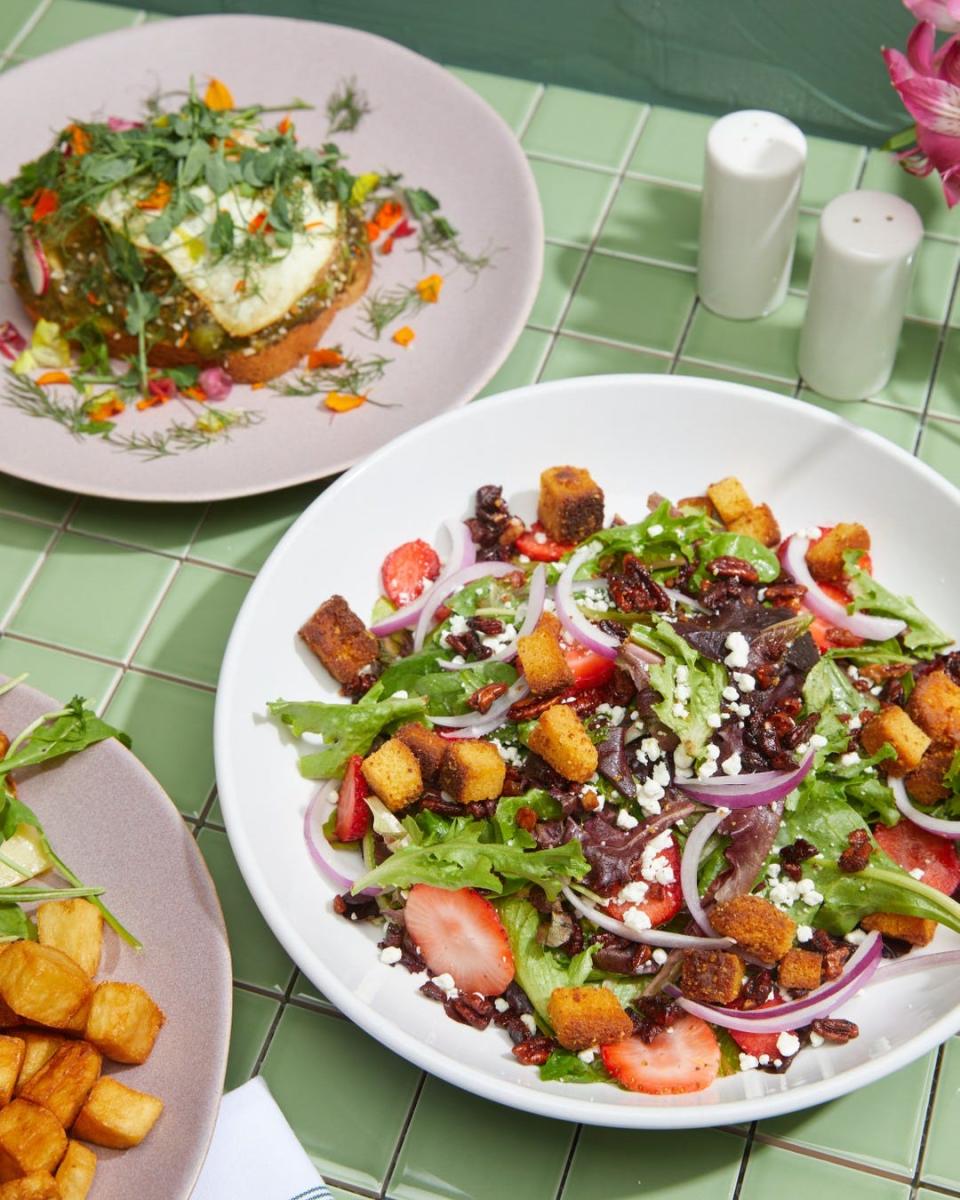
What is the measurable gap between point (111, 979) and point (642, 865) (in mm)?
633

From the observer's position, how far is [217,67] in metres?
2.50

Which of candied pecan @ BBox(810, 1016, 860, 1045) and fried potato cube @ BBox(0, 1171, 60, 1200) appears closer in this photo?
fried potato cube @ BBox(0, 1171, 60, 1200)

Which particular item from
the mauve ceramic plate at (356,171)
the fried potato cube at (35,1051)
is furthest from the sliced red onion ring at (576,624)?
the fried potato cube at (35,1051)

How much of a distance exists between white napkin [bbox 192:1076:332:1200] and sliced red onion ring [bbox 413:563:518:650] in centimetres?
59

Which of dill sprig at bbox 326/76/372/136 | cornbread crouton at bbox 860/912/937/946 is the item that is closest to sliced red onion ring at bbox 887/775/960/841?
cornbread crouton at bbox 860/912/937/946

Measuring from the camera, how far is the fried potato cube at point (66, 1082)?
56.2 inches

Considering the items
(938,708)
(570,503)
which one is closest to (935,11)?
(570,503)

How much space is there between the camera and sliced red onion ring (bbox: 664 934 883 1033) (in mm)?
1474

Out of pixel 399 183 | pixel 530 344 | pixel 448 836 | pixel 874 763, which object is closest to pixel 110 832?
pixel 448 836

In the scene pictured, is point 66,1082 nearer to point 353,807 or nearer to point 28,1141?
point 28,1141

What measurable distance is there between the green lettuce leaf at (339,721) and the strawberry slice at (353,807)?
3cm

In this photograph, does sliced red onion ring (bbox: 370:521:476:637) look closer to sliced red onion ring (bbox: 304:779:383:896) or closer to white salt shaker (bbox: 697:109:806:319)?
sliced red onion ring (bbox: 304:779:383:896)

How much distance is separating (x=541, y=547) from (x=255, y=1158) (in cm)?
85

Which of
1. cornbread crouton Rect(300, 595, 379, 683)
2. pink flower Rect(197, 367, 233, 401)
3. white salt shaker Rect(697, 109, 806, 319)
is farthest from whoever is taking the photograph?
pink flower Rect(197, 367, 233, 401)
